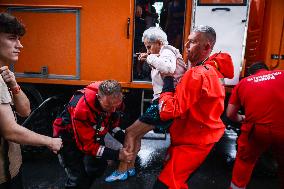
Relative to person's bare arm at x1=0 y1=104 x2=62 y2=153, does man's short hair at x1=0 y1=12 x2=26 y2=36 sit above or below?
above

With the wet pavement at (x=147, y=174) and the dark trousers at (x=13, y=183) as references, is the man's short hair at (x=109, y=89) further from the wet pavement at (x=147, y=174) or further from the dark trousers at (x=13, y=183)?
the wet pavement at (x=147, y=174)

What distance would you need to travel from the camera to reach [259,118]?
2879 millimetres

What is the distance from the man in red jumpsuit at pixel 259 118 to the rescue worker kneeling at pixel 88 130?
1310 mm

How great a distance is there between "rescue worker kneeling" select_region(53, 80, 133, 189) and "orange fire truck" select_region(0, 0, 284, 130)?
1.63 m

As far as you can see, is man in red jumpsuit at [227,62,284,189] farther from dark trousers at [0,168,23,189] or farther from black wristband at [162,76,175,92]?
dark trousers at [0,168,23,189]

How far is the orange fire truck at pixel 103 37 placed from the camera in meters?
4.11

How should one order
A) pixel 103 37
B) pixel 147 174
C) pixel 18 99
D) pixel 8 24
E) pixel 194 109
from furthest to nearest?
pixel 103 37 → pixel 147 174 → pixel 194 109 → pixel 18 99 → pixel 8 24

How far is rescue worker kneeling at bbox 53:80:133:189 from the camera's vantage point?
2486 mm

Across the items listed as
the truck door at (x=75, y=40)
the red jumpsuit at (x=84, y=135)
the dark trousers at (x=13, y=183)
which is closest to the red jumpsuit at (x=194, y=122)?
the red jumpsuit at (x=84, y=135)

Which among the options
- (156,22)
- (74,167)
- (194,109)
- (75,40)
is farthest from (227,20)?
(74,167)

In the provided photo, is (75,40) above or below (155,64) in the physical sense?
above

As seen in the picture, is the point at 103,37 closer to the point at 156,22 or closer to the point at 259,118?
the point at 156,22

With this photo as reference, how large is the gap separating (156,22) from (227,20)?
1.56 meters

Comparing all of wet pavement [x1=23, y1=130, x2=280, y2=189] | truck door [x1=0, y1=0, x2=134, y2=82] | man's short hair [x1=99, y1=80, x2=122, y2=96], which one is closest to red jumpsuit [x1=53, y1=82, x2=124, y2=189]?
man's short hair [x1=99, y1=80, x2=122, y2=96]
